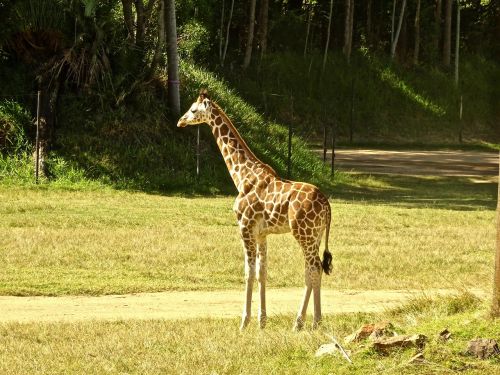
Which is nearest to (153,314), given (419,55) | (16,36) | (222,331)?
(222,331)

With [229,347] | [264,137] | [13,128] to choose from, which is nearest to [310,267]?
[229,347]

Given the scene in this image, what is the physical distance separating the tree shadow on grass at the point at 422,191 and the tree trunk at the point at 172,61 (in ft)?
15.3

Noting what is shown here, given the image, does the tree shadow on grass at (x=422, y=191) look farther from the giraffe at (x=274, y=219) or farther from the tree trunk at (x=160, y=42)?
the giraffe at (x=274, y=219)

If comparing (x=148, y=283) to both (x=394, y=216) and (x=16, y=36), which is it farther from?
(x=16, y=36)

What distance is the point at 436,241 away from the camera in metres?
18.3

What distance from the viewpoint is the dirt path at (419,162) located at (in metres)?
34.2

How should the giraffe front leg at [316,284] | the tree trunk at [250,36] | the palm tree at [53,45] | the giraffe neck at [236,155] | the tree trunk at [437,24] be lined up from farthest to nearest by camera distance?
the tree trunk at [437,24] → the tree trunk at [250,36] → the palm tree at [53,45] → the giraffe neck at [236,155] → the giraffe front leg at [316,284]

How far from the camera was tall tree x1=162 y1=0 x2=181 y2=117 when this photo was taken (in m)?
27.0

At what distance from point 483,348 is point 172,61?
19.5 metres

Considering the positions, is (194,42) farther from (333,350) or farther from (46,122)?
(333,350)

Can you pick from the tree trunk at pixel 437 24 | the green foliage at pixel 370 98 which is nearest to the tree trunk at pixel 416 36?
the green foliage at pixel 370 98

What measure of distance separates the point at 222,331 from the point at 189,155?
16114 millimetres

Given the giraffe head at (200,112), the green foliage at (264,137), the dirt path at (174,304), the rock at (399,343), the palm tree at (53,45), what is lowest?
the dirt path at (174,304)

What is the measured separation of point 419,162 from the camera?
37.5 metres
